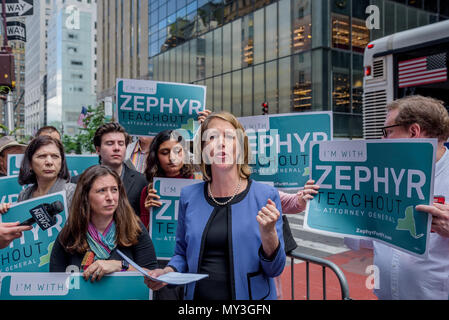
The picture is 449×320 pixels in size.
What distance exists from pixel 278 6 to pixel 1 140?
62.4 ft

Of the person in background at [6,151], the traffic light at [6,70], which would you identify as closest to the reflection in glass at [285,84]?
the traffic light at [6,70]

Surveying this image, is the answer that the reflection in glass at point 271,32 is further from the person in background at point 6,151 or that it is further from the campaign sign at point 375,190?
the campaign sign at point 375,190

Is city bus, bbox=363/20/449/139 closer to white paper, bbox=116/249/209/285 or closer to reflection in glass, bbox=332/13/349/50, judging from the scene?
white paper, bbox=116/249/209/285

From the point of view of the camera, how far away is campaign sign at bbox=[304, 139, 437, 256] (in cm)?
192

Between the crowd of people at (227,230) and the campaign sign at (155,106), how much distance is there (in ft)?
4.82

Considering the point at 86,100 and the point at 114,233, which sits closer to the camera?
the point at 114,233

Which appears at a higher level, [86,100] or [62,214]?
[86,100]

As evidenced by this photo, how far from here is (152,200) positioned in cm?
323

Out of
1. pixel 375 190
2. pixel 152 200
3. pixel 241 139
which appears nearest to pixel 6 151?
pixel 152 200

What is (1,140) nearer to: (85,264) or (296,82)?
(85,264)
